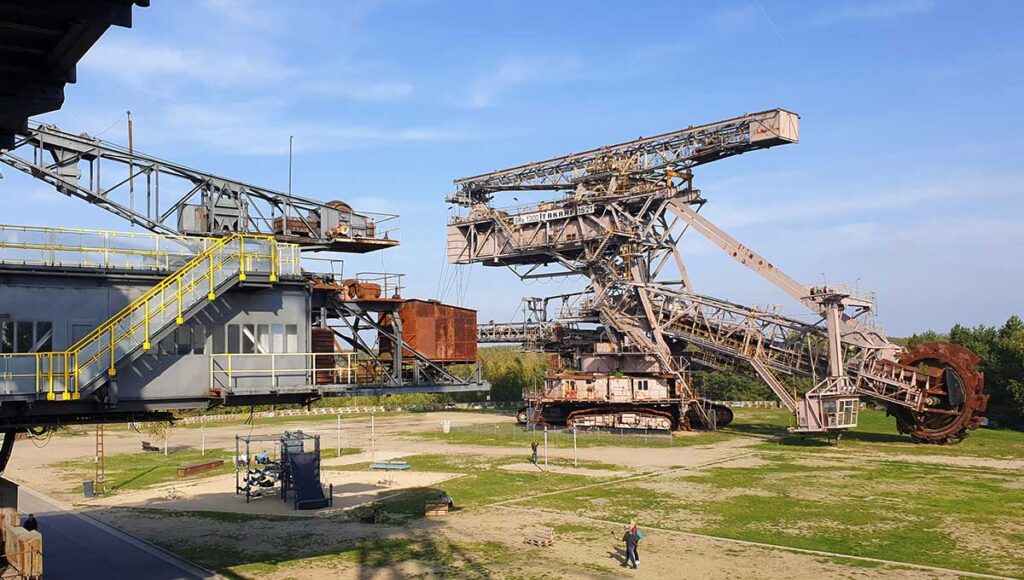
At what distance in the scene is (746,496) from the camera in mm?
35531

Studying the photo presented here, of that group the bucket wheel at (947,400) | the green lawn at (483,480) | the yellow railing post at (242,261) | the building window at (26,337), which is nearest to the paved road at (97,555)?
the building window at (26,337)

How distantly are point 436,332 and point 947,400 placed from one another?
146 ft

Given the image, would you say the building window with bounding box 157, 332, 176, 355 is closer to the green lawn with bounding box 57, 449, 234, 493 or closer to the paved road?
the paved road

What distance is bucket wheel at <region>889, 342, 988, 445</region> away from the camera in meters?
52.7

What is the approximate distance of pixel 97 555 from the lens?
26859 millimetres

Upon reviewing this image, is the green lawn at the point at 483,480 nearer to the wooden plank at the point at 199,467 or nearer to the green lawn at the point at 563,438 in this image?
the green lawn at the point at 563,438

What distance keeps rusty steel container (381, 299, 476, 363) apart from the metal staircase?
473 cm

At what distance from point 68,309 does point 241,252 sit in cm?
418

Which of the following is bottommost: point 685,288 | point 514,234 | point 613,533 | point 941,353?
point 613,533

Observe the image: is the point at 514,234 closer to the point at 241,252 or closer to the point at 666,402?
the point at 666,402

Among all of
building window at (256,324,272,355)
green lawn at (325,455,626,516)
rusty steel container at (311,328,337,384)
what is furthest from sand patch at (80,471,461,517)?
building window at (256,324,272,355)

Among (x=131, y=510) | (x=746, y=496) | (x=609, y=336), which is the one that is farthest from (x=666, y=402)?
(x=131, y=510)

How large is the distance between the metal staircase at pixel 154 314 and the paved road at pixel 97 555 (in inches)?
358

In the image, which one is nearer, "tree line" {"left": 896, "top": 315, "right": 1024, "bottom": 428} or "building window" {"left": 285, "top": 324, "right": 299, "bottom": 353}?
"building window" {"left": 285, "top": 324, "right": 299, "bottom": 353}
